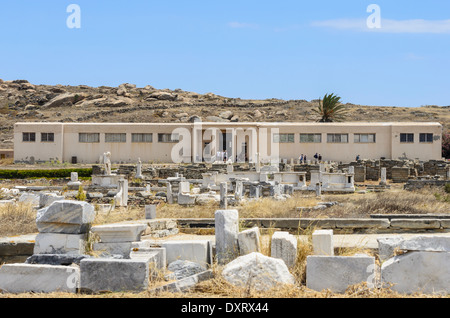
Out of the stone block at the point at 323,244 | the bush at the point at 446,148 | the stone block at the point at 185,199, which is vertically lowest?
the stone block at the point at 185,199

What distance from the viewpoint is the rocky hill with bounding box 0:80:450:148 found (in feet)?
224

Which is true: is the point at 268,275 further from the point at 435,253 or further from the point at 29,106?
the point at 29,106

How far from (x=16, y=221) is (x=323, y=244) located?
248 inches

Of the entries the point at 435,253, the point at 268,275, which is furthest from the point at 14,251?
the point at 435,253

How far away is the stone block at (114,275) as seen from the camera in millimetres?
6383

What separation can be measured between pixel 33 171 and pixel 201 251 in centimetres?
3038

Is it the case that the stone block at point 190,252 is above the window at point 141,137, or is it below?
below

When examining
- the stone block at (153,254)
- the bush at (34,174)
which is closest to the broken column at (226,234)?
the stone block at (153,254)

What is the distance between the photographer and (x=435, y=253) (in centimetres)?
620

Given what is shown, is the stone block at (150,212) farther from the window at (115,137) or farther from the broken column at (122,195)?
the window at (115,137)

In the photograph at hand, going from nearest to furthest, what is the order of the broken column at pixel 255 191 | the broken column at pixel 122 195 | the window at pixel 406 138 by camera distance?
the broken column at pixel 122 195 → the broken column at pixel 255 191 → the window at pixel 406 138

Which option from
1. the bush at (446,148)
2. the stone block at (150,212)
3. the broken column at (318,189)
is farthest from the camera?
the bush at (446,148)

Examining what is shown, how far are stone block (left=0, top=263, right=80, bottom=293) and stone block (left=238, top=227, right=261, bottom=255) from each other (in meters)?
2.08

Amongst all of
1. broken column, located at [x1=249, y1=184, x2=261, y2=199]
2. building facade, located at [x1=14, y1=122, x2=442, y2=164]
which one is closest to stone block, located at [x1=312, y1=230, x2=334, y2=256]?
broken column, located at [x1=249, y1=184, x2=261, y2=199]
